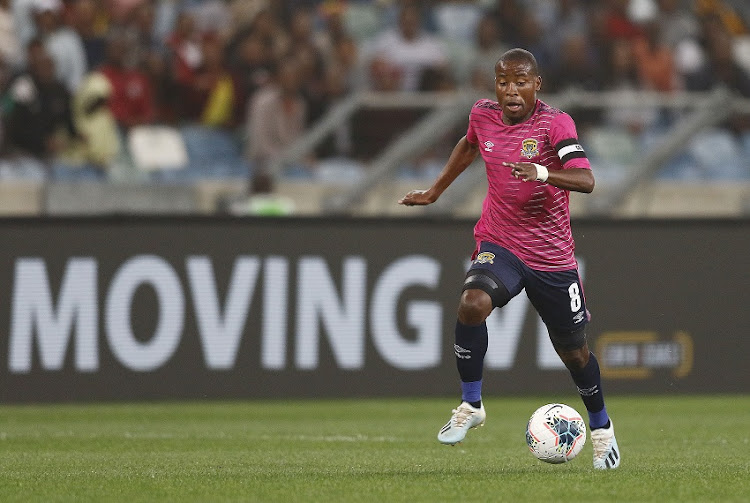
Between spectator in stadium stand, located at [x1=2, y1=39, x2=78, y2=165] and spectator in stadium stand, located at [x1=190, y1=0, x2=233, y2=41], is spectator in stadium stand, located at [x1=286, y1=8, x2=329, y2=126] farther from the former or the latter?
spectator in stadium stand, located at [x1=2, y1=39, x2=78, y2=165]

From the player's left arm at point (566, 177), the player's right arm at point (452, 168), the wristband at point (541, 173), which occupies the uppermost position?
the wristband at point (541, 173)

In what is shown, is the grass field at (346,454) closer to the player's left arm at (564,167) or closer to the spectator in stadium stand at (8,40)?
the player's left arm at (564,167)

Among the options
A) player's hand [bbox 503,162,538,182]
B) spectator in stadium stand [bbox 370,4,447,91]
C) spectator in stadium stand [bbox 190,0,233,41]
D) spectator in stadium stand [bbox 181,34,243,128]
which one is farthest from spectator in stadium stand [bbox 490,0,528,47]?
player's hand [bbox 503,162,538,182]

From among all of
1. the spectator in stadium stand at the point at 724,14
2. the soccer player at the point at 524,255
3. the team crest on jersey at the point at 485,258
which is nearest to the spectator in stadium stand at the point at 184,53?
the spectator in stadium stand at the point at 724,14

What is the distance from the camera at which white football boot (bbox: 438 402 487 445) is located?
27.6ft

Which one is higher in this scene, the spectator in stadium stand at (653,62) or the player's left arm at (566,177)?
the player's left arm at (566,177)

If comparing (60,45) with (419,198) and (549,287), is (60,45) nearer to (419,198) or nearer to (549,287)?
(419,198)

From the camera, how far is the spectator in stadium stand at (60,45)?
16.0 meters

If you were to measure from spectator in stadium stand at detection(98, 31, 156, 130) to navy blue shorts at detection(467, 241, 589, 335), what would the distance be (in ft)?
27.3

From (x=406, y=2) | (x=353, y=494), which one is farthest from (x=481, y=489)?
(x=406, y=2)

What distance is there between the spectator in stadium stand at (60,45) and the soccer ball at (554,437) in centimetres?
905

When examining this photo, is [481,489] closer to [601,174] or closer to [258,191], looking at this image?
[258,191]

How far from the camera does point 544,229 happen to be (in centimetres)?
847

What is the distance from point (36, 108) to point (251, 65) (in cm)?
262
